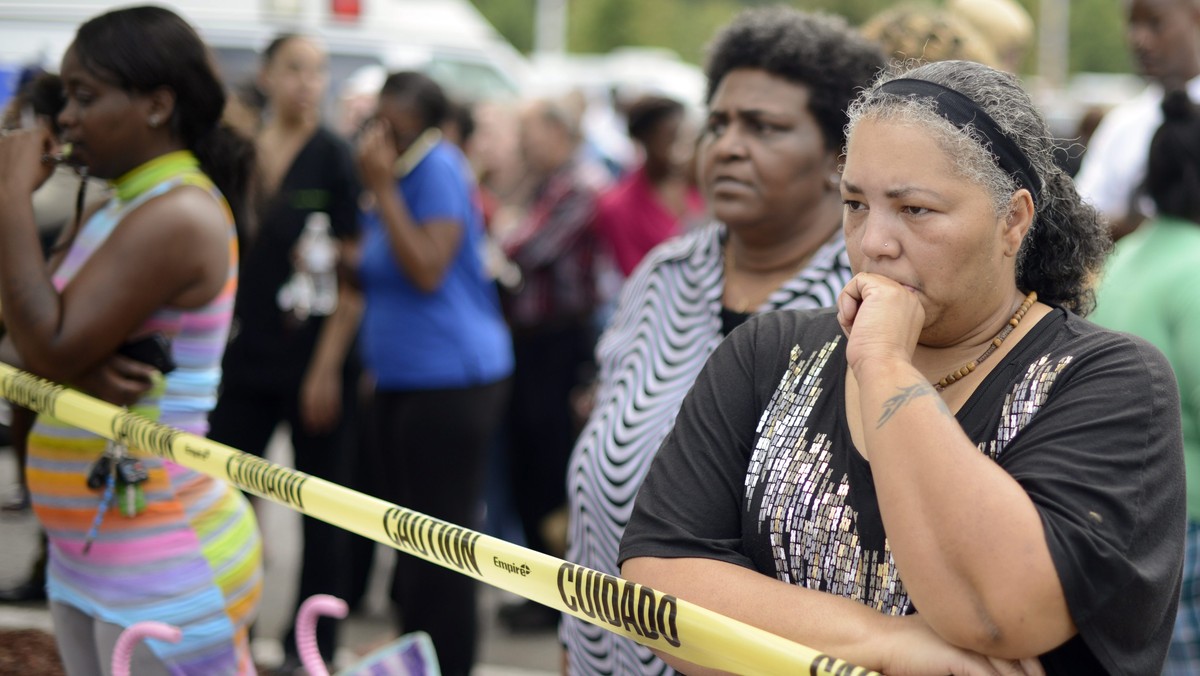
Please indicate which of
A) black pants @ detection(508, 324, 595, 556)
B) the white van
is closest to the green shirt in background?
black pants @ detection(508, 324, 595, 556)

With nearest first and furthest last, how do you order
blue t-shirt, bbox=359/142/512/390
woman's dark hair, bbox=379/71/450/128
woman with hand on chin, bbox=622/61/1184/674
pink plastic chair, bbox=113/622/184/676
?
woman with hand on chin, bbox=622/61/1184/674, pink plastic chair, bbox=113/622/184/676, blue t-shirt, bbox=359/142/512/390, woman's dark hair, bbox=379/71/450/128

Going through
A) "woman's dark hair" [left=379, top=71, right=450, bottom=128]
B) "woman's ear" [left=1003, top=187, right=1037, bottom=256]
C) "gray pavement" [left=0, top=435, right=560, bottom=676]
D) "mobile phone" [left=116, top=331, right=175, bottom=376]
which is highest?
"woman's dark hair" [left=379, top=71, right=450, bottom=128]

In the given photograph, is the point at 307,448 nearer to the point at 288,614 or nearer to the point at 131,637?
the point at 288,614

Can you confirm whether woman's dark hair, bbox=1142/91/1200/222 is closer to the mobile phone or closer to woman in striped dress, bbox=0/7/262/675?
woman in striped dress, bbox=0/7/262/675

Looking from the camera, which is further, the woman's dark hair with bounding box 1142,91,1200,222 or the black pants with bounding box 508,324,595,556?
the black pants with bounding box 508,324,595,556

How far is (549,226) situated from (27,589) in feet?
11.5

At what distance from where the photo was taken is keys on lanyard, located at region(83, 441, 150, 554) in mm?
2848

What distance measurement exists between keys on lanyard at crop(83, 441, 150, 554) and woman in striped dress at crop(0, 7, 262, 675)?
1 centimetres

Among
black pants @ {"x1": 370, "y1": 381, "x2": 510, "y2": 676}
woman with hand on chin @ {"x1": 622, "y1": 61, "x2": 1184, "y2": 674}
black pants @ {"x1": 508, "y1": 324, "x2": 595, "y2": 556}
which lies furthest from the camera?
black pants @ {"x1": 508, "y1": 324, "x2": 595, "y2": 556}

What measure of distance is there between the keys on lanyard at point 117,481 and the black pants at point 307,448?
218 centimetres

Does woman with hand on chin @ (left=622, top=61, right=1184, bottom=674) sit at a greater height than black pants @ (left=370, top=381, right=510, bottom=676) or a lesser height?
greater

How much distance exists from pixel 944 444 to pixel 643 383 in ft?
4.46

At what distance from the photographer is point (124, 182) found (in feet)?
10.0

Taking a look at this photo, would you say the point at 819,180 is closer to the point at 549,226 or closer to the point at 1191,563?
the point at 1191,563
